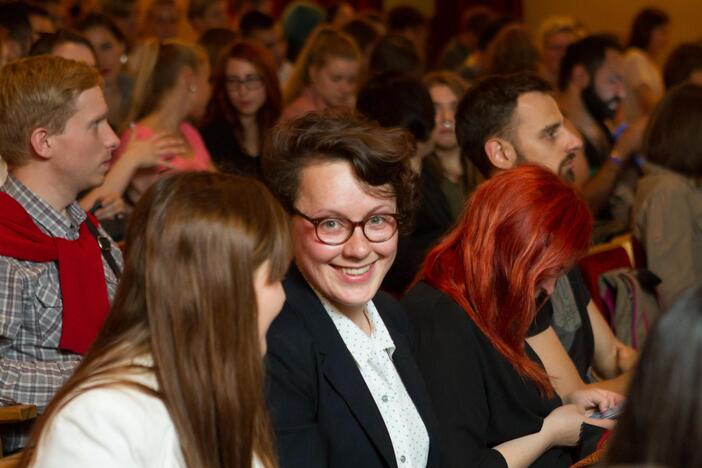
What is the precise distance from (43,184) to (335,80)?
125 inches

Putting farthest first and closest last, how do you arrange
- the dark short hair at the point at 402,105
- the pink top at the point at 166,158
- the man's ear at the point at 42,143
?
1. the pink top at the point at 166,158
2. the dark short hair at the point at 402,105
3. the man's ear at the point at 42,143

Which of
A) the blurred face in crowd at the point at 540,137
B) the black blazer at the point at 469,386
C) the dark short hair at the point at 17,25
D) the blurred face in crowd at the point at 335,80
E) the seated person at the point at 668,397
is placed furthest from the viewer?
the blurred face in crowd at the point at 335,80

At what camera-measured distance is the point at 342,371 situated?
2.32m

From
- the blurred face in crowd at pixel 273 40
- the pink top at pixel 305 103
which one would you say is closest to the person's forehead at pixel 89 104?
the pink top at pixel 305 103

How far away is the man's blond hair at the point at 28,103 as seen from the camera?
3.04m

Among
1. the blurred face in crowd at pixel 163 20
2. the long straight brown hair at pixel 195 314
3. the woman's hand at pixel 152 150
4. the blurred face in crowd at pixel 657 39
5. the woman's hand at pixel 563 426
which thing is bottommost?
the woman's hand at pixel 563 426

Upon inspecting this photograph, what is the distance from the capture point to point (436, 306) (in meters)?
2.67

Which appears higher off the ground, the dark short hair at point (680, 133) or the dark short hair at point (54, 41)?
the dark short hair at point (54, 41)

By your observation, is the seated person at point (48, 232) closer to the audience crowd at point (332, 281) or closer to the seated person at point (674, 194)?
the audience crowd at point (332, 281)

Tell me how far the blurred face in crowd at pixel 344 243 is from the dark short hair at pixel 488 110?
1.30m

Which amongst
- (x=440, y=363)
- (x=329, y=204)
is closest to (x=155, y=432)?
(x=329, y=204)

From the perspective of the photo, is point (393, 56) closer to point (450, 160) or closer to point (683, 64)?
point (450, 160)

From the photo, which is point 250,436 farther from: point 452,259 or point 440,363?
point 452,259

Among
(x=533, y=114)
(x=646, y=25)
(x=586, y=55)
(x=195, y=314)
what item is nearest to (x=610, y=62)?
(x=586, y=55)
